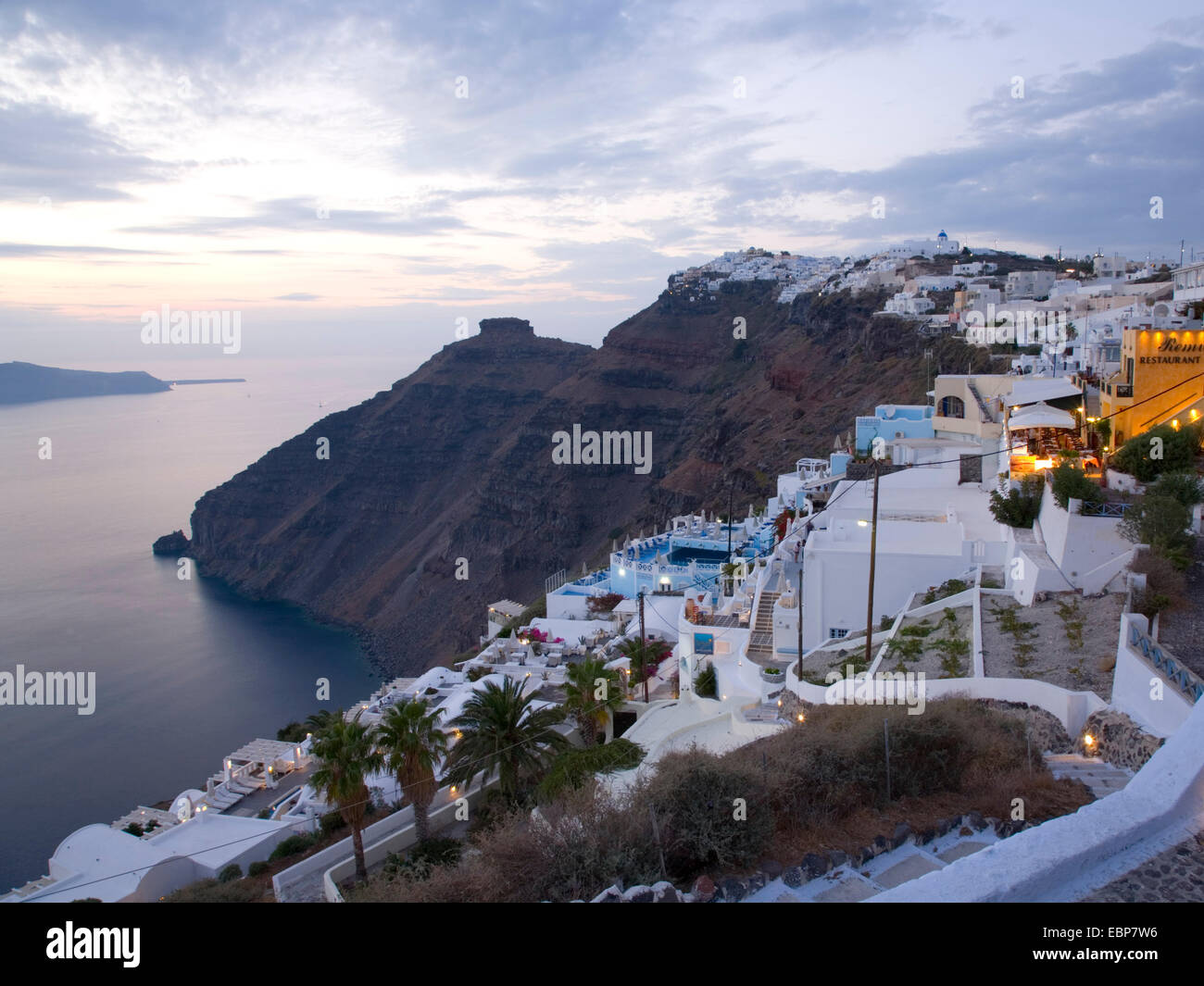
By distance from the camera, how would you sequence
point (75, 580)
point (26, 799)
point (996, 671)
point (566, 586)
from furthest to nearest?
point (75, 580) < point (26, 799) < point (566, 586) < point (996, 671)

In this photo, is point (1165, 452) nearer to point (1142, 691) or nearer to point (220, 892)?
point (1142, 691)

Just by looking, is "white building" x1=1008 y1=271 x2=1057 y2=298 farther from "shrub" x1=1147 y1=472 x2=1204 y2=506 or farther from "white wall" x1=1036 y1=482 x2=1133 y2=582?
"white wall" x1=1036 y1=482 x2=1133 y2=582

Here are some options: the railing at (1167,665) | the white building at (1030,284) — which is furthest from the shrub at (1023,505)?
the white building at (1030,284)

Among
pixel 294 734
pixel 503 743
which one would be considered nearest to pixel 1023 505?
pixel 503 743

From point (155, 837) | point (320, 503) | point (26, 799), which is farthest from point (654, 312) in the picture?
point (155, 837)

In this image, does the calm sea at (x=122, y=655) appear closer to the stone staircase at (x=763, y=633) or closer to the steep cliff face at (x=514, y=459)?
the steep cliff face at (x=514, y=459)
